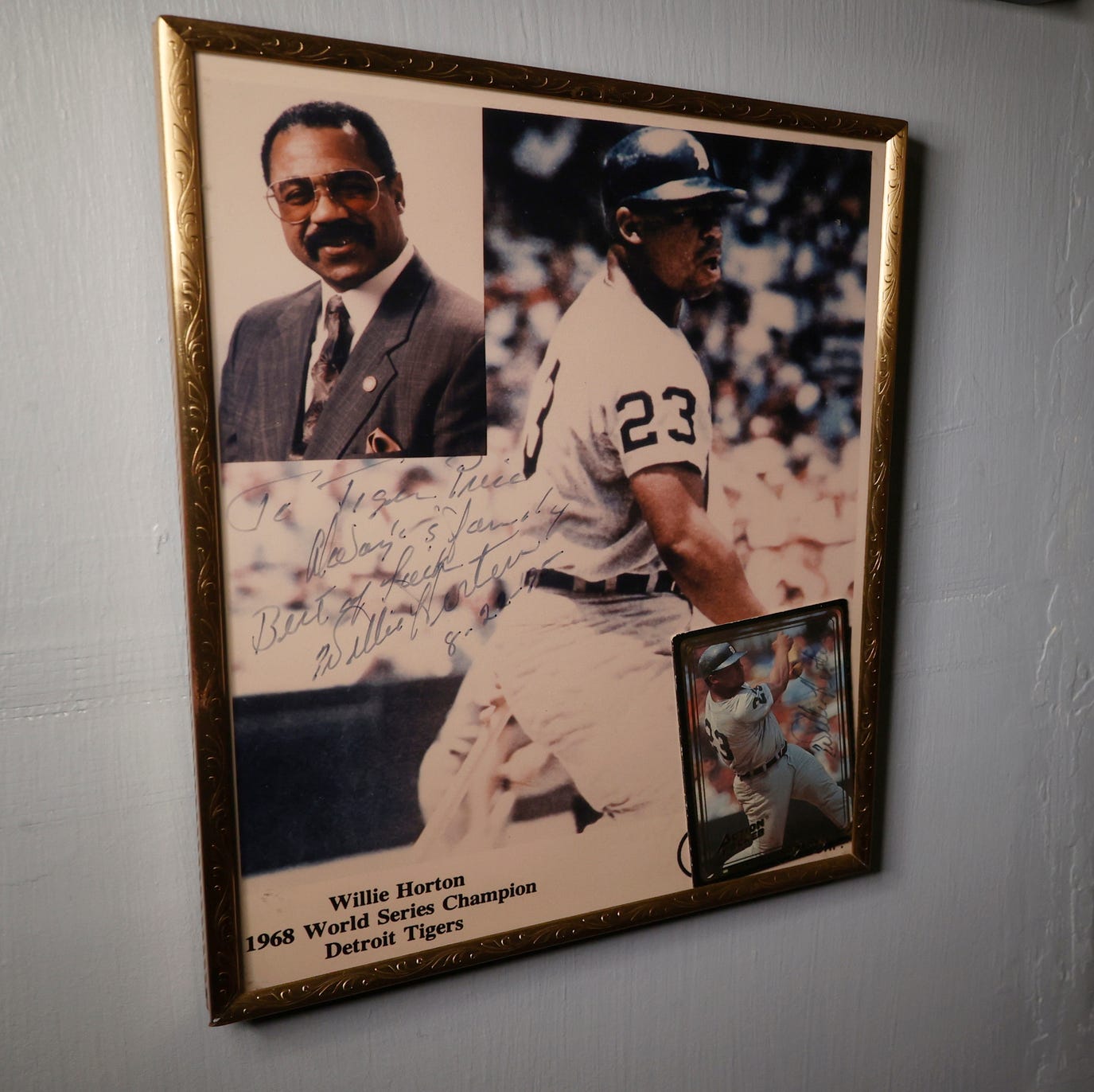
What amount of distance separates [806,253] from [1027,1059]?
1.11 m

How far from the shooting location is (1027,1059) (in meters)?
1.27

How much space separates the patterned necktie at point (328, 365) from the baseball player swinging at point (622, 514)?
18 centimetres

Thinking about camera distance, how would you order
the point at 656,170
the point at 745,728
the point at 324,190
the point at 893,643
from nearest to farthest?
the point at 324,190 < the point at 656,170 < the point at 745,728 < the point at 893,643

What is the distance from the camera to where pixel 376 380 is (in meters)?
0.81

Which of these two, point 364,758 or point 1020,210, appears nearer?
point 364,758

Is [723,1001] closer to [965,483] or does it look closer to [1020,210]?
[965,483]

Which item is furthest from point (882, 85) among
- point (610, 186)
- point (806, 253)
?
point (610, 186)

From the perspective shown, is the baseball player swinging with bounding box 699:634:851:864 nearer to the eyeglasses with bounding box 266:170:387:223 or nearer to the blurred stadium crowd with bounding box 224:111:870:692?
the blurred stadium crowd with bounding box 224:111:870:692

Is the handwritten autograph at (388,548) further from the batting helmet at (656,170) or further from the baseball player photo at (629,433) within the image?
the batting helmet at (656,170)

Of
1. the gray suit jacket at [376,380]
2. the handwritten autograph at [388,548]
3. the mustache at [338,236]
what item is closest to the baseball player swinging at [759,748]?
the handwritten autograph at [388,548]

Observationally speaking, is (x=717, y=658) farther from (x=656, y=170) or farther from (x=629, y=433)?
(x=656, y=170)

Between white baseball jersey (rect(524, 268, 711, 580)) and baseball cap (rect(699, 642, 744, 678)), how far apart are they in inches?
4.5

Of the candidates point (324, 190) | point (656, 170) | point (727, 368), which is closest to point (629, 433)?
point (727, 368)

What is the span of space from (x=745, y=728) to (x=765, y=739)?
0.10ft
